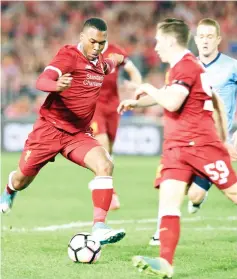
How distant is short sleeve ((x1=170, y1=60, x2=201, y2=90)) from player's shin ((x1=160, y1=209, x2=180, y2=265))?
1008 mm

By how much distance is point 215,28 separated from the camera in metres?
8.46

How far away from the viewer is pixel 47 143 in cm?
811

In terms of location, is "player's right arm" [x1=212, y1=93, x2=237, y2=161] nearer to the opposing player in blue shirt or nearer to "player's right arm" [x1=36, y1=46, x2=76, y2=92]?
"player's right arm" [x1=36, y1=46, x2=76, y2=92]

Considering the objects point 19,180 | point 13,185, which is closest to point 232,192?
point 19,180

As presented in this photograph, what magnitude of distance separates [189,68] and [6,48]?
1560cm

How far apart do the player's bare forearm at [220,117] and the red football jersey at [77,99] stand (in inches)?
69.4

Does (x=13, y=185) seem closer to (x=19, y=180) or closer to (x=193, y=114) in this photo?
(x=19, y=180)

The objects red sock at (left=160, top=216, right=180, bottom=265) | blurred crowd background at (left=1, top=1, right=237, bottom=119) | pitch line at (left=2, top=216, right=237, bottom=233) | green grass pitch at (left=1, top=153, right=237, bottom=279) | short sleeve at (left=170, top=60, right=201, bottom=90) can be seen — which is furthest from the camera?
blurred crowd background at (left=1, top=1, right=237, bottom=119)

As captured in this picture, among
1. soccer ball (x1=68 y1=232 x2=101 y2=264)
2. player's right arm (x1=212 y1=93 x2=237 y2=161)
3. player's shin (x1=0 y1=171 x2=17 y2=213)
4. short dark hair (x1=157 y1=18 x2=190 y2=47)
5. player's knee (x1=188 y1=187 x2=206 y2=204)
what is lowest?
player's shin (x1=0 y1=171 x2=17 y2=213)

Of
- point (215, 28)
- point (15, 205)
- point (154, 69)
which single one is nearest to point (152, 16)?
point (154, 69)

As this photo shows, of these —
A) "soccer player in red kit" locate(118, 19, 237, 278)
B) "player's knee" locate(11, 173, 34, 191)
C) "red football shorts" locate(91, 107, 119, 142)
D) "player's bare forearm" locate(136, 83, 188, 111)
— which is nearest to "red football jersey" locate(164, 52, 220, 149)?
"soccer player in red kit" locate(118, 19, 237, 278)

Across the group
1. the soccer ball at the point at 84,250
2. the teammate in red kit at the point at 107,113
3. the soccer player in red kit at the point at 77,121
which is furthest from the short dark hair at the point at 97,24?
the teammate in red kit at the point at 107,113

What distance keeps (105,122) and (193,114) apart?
5.26 m

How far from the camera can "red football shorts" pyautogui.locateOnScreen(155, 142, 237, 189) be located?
20.9 feet
